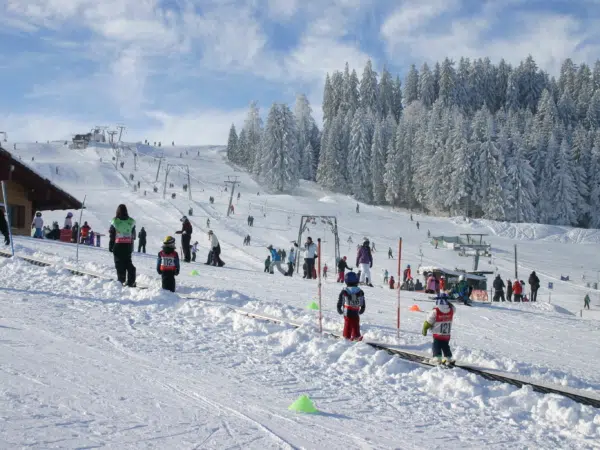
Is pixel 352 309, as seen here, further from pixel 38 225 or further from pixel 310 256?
pixel 38 225

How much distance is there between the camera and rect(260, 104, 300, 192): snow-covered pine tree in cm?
8062

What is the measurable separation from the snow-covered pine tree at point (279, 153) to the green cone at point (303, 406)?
75553 millimetres

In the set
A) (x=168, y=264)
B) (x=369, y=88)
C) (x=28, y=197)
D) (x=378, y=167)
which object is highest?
(x=369, y=88)

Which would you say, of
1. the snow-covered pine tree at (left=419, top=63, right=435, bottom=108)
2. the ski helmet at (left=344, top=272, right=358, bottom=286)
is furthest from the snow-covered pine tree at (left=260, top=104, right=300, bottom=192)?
the ski helmet at (left=344, top=272, right=358, bottom=286)

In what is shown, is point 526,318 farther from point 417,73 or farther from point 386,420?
point 417,73

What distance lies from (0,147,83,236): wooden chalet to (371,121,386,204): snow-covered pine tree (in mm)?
64280

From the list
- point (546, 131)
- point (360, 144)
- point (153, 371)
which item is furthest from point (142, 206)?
point (546, 131)

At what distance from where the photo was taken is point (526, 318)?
1428 centimetres

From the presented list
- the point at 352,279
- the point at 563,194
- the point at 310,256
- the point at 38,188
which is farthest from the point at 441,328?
the point at 563,194

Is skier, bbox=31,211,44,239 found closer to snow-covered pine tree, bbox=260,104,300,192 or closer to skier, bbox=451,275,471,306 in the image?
skier, bbox=451,275,471,306

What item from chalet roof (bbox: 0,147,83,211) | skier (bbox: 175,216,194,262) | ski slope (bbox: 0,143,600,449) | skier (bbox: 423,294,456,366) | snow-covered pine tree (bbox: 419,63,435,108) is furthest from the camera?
snow-covered pine tree (bbox: 419,63,435,108)

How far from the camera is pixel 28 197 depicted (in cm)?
2389

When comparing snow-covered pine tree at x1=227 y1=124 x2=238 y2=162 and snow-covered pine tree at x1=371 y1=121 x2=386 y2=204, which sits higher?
snow-covered pine tree at x1=227 y1=124 x2=238 y2=162

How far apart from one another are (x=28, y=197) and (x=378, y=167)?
216 feet
